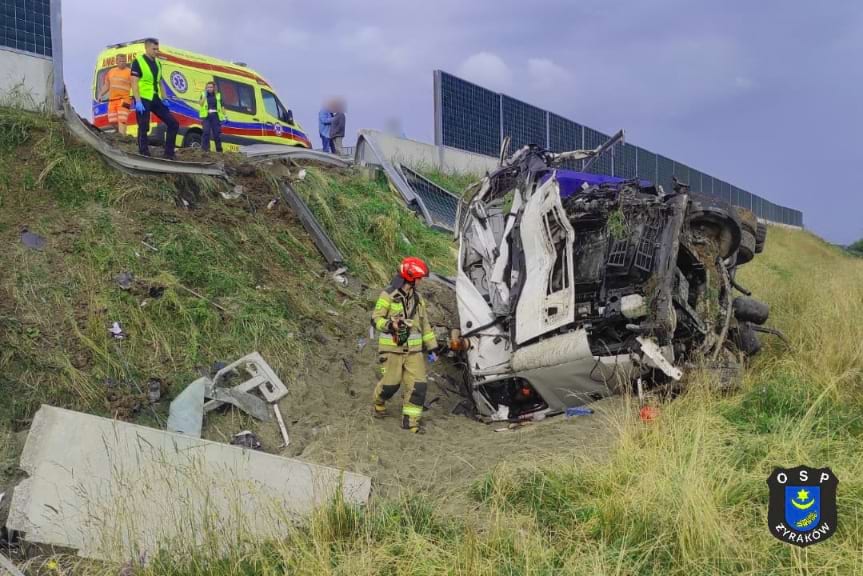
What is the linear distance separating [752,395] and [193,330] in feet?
15.1

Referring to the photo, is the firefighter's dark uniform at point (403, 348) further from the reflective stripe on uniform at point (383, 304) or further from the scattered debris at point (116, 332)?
the scattered debris at point (116, 332)

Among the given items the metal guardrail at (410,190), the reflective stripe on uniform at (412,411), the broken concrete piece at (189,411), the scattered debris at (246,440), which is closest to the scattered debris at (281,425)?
the scattered debris at (246,440)

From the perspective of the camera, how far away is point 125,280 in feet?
20.3

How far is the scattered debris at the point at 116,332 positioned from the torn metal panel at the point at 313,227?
3.02 metres

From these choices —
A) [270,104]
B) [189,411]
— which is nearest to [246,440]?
[189,411]

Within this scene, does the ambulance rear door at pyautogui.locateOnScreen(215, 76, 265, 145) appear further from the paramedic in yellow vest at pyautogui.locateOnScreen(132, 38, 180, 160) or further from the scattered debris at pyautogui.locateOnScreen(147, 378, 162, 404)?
the scattered debris at pyautogui.locateOnScreen(147, 378, 162, 404)

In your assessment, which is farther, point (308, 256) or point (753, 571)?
point (308, 256)

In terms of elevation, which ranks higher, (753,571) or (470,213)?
(470,213)

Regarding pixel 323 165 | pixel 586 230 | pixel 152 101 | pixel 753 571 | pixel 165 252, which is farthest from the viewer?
pixel 323 165

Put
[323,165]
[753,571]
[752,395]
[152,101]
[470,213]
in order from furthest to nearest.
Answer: [323,165]
[152,101]
[470,213]
[752,395]
[753,571]

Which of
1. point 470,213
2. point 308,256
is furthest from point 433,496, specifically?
point 308,256

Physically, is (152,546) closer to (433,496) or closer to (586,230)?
(433,496)

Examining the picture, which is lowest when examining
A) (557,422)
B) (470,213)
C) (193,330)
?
(557,422)

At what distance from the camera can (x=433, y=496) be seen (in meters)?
4.17
